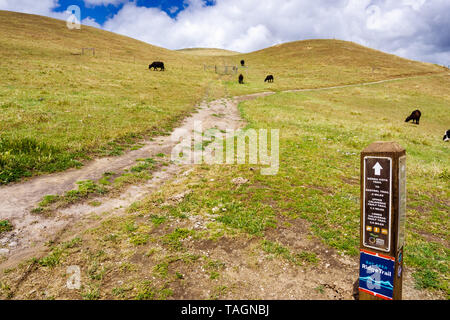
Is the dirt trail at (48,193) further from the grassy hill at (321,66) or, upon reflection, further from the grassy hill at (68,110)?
the grassy hill at (321,66)

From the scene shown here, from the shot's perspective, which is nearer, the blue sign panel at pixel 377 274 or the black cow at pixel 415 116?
the blue sign panel at pixel 377 274

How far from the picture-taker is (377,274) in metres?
3.47

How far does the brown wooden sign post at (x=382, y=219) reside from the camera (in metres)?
3.19

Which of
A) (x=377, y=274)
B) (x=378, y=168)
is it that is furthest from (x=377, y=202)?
(x=377, y=274)

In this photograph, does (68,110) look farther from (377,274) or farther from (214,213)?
(377,274)

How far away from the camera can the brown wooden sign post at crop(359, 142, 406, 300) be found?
319 cm

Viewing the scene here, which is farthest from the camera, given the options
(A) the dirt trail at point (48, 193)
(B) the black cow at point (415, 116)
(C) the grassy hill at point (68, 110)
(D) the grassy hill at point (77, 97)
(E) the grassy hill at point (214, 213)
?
(B) the black cow at point (415, 116)

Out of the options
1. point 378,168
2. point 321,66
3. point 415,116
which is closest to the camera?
point 378,168

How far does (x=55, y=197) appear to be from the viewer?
23.4ft

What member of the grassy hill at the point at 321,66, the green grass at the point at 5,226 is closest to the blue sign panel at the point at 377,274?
the green grass at the point at 5,226

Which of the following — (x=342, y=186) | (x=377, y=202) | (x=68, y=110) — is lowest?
(x=342, y=186)

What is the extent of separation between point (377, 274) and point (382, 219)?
2.66 feet

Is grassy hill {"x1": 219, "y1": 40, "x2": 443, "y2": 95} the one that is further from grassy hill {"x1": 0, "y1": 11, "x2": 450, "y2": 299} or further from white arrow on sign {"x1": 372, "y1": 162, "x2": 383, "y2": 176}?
white arrow on sign {"x1": 372, "y1": 162, "x2": 383, "y2": 176}
